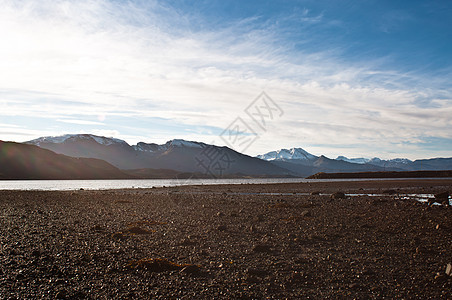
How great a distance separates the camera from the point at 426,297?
9320mm

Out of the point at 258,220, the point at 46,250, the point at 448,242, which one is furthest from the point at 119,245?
the point at 448,242

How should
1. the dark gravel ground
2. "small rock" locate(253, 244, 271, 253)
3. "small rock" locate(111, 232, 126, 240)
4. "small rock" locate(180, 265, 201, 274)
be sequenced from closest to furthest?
the dark gravel ground < "small rock" locate(180, 265, 201, 274) < "small rock" locate(253, 244, 271, 253) < "small rock" locate(111, 232, 126, 240)

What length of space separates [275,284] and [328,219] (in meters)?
12.6

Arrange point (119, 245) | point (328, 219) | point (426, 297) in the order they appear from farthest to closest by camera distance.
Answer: point (328, 219) < point (119, 245) < point (426, 297)

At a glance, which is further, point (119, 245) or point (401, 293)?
point (119, 245)

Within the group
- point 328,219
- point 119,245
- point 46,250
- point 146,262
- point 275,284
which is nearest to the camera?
point 275,284

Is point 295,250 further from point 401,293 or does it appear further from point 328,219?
point 328,219

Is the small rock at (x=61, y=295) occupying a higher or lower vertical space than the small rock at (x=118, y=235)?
lower

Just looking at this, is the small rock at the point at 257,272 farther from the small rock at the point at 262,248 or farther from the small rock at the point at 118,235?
the small rock at the point at 118,235

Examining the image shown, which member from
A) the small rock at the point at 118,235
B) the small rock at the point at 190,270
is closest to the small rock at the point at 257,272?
the small rock at the point at 190,270

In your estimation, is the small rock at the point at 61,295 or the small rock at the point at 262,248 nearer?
the small rock at the point at 61,295

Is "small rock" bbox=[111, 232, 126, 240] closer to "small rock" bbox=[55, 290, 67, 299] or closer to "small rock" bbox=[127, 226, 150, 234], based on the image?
"small rock" bbox=[127, 226, 150, 234]

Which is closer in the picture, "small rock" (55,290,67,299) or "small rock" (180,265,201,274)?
"small rock" (55,290,67,299)

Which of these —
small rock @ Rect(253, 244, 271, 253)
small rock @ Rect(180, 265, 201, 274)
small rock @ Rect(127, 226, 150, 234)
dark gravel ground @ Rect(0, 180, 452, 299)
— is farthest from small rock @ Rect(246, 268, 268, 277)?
small rock @ Rect(127, 226, 150, 234)
